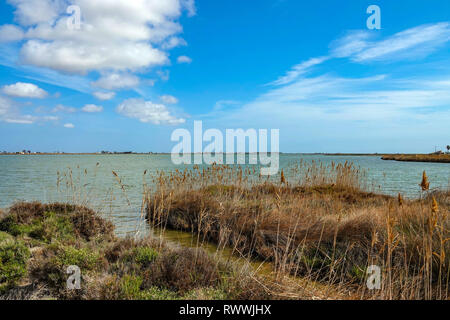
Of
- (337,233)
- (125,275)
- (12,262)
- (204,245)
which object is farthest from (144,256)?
(337,233)

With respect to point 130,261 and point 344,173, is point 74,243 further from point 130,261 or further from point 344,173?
point 344,173

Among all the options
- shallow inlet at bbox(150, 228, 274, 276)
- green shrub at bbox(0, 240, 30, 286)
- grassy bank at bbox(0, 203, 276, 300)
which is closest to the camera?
grassy bank at bbox(0, 203, 276, 300)

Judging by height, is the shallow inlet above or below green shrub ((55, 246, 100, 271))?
below

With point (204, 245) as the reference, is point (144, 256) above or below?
above

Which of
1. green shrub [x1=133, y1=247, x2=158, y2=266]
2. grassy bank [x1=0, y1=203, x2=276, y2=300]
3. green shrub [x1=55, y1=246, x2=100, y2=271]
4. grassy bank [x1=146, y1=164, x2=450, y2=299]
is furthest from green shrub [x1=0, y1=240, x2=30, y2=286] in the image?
grassy bank [x1=146, y1=164, x2=450, y2=299]

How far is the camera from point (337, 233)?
19.7ft

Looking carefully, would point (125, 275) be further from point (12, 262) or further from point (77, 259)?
point (12, 262)

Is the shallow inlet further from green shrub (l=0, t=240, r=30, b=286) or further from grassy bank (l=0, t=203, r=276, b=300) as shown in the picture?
green shrub (l=0, t=240, r=30, b=286)

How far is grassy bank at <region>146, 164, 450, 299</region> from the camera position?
12.2 ft

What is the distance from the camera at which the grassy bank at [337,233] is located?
12.2 ft

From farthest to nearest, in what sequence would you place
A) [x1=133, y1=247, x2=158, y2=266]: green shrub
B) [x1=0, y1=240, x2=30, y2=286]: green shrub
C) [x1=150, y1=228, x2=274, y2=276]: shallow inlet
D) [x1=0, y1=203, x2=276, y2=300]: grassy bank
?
[x1=150, y1=228, x2=274, y2=276]: shallow inlet
[x1=133, y1=247, x2=158, y2=266]: green shrub
[x1=0, y1=240, x2=30, y2=286]: green shrub
[x1=0, y1=203, x2=276, y2=300]: grassy bank
